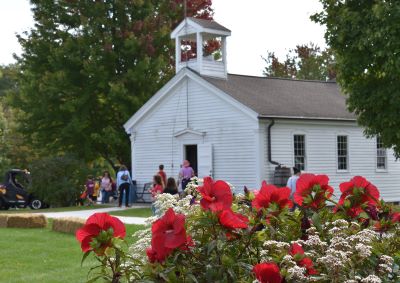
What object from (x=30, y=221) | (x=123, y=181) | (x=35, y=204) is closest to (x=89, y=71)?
(x=35, y=204)

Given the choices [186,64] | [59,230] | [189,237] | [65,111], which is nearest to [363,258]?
[189,237]

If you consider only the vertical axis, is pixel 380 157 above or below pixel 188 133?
below

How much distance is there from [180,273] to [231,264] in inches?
10.2

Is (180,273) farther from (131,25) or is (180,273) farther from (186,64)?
(131,25)

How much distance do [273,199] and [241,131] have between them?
81.8ft

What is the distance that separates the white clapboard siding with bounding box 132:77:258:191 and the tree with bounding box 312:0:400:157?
235 inches

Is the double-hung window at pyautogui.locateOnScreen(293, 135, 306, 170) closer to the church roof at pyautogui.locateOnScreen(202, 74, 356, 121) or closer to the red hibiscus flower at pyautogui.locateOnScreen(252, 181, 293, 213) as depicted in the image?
the church roof at pyautogui.locateOnScreen(202, 74, 356, 121)

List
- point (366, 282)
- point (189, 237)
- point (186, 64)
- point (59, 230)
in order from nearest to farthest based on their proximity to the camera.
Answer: point (366, 282) < point (189, 237) < point (59, 230) < point (186, 64)

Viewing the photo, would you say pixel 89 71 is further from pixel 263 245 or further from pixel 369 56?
pixel 263 245

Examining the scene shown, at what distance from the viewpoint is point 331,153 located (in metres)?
31.8

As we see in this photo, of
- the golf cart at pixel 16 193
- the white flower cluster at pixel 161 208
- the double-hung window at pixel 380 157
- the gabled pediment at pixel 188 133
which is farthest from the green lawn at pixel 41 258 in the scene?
the double-hung window at pixel 380 157

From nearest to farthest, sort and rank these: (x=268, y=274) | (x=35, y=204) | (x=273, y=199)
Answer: (x=268, y=274)
(x=273, y=199)
(x=35, y=204)

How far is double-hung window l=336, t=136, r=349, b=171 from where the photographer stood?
106 ft

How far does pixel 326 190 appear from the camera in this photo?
461 centimetres
